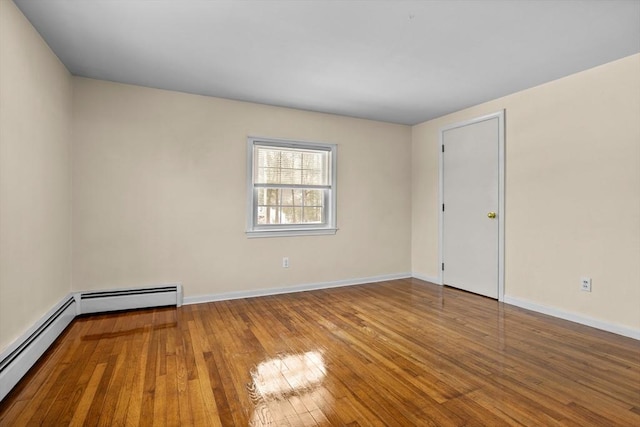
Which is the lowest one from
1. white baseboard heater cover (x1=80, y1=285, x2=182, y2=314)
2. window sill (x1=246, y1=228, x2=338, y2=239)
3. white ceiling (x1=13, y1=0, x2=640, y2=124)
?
white baseboard heater cover (x1=80, y1=285, x2=182, y2=314)

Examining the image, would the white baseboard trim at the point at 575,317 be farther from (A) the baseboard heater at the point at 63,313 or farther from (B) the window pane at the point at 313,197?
(A) the baseboard heater at the point at 63,313

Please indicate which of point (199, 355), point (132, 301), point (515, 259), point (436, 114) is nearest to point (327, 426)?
point (199, 355)

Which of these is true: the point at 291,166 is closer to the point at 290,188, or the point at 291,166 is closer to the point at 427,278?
the point at 290,188

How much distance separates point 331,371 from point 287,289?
6.99 feet

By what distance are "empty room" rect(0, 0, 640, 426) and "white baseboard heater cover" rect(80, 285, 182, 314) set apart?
0.02 meters

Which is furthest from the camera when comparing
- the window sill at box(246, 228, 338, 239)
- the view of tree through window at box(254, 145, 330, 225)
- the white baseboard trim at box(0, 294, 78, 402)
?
the view of tree through window at box(254, 145, 330, 225)

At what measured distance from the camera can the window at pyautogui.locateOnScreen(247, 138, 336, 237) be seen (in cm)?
414

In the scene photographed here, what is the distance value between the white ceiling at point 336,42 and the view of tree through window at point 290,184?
34.0 inches

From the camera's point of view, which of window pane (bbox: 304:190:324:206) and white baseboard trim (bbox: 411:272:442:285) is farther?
white baseboard trim (bbox: 411:272:442:285)

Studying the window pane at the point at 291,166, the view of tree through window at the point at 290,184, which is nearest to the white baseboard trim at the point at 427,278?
the view of tree through window at the point at 290,184

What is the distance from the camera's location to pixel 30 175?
238 cm

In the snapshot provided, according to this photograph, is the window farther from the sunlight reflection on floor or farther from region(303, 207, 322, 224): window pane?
the sunlight reflection on floor

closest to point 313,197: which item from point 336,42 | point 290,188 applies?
point 290,188

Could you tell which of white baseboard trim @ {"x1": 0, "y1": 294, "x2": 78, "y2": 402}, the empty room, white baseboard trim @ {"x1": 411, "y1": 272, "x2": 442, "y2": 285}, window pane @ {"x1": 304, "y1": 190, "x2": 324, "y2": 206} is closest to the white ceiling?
the empty room
